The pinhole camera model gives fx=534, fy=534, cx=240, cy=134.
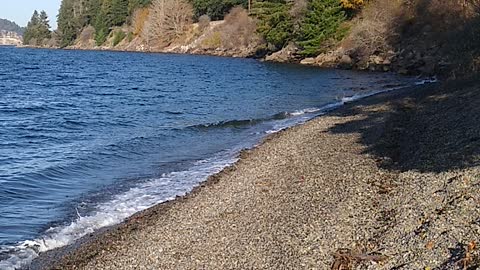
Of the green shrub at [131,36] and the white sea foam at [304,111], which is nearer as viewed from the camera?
the white sea foam at [304,111]

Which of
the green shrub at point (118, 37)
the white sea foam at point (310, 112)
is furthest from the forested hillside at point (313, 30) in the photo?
the white sea foam at point (310, 112)

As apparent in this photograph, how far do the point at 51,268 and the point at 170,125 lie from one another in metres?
18.1

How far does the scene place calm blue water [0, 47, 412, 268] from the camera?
1437 centimetres

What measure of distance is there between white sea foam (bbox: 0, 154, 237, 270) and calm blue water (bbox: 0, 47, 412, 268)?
0.03 m

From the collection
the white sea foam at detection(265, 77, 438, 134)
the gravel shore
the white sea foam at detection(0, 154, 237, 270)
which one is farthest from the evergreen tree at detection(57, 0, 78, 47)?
the gravel shore

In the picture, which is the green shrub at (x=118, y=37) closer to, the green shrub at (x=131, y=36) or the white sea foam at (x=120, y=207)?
the green shrub at (x=131, y=36)

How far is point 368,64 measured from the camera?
60.1 metres

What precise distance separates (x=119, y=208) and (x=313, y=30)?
60.0m

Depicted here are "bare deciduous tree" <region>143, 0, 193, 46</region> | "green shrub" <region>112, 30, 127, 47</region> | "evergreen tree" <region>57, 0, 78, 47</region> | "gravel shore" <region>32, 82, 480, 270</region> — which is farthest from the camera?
"evergreen tree" <region>57, 0, 78, 47</region>

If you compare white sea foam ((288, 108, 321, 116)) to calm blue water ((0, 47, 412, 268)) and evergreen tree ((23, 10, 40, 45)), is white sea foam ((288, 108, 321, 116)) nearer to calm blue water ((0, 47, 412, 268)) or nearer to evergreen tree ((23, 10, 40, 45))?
calm blue water ((0, 47, 412, 268))

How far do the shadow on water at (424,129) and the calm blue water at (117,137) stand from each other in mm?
4833

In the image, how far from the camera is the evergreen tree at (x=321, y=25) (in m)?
69.9

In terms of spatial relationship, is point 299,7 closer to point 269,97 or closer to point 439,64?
point 439,64

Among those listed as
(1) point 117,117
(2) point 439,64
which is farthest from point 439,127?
(2) point 439,64
